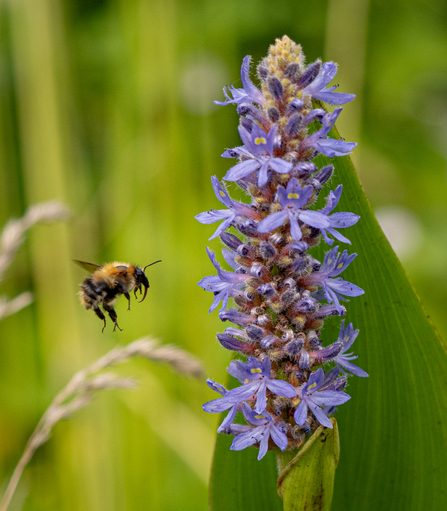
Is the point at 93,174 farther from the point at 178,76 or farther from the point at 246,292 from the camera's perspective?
the point at 246,292

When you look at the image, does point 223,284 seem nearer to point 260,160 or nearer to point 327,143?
→ point 260,160

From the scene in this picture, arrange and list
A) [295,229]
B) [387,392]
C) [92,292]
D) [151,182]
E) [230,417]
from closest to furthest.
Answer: [295,229] → [230,417] → [387,392] → [92,292] → [151,182]

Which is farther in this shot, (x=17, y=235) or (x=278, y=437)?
(x=17, y=235)

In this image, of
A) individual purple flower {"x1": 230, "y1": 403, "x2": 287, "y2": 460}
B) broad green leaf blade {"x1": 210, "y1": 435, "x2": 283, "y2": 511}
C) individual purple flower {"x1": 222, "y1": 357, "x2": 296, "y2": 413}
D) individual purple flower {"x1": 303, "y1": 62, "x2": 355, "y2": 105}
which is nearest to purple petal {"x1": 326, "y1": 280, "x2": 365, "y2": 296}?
individual purple flower {"x1": 222, "y1": 357, "x2": 296, "y2": 413}

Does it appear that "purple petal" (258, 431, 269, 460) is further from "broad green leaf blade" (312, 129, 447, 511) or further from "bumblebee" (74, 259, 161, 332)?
"bumblebee" (74, 259, 161, 332)

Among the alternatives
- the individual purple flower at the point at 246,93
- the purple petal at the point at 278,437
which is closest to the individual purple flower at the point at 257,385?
the purple petal at the point at 278,437

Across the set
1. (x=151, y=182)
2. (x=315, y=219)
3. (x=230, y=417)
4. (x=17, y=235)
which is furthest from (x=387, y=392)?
(x=151, y=182)
